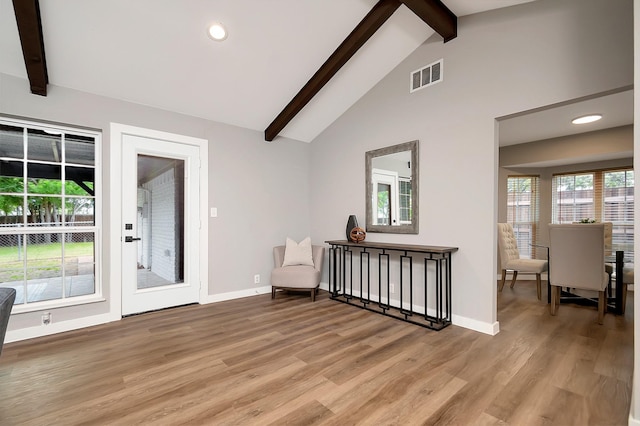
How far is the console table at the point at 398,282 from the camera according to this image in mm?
3043

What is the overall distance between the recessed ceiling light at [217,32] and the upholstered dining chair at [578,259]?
3959mm

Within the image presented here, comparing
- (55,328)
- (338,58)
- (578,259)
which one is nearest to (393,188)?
(338,58)

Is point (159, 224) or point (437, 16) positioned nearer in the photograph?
point (437, 16)

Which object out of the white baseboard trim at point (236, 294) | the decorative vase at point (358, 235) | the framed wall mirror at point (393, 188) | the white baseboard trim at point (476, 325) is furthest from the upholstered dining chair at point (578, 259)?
the white baseboard trim at point (236, 294)

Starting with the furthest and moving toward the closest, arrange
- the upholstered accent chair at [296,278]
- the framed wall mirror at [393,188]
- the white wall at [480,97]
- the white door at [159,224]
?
the upholstered accent chair at [296,278] < the framed wall mirror at [393,188] < the white door at [159,224] < the white wall at [480,97]

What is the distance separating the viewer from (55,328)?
2838mm

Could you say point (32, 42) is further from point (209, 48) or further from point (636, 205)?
point (636, 205)

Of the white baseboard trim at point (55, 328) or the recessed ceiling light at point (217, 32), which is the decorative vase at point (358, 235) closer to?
the recessed ceiling light at point (217, 32)

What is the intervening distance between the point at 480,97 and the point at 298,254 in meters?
2.83

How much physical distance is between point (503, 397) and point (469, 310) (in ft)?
3.88

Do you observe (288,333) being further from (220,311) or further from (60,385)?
(60,385)

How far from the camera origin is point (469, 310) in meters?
2.94

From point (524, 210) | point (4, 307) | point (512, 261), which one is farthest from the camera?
point (524, 210)

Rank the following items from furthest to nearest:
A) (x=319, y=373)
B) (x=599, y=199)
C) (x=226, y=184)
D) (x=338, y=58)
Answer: (x=599, y=199) → (x=226, y=184) → (x=338, y=58) → (x=319, y=373)
